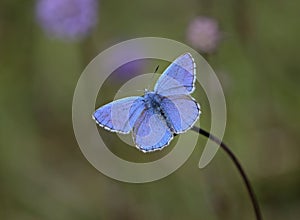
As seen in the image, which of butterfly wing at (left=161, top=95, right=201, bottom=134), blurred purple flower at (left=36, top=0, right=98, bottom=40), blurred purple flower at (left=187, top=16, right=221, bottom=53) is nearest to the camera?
butterfly wing at (left=161, top=95, right=201, bottom=134)

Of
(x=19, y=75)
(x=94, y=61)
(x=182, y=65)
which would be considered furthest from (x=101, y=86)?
(x=182, y=65)

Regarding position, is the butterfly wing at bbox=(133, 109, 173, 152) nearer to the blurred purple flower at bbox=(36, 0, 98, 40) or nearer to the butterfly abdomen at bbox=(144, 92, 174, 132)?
the butterfly abdomen at bbox=(144, 92, 174, 132)

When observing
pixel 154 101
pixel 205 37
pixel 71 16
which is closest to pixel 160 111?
pixel 154 101

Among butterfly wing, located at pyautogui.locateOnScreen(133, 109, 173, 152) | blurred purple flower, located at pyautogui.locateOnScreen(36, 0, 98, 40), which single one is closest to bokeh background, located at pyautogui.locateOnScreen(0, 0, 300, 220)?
blurred purple flower, located at pyautogui.locateOnScreen(36, 0, 98, 40)

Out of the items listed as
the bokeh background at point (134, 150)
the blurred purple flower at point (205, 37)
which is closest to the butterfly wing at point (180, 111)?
the blurred purple flower at point (205, 37)

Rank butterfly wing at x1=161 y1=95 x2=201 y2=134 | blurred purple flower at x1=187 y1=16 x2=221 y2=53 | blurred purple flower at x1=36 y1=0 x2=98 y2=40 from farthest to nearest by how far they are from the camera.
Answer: blurred purple flower at x1=36 y1=0 x2=98 y2=40
blurred purple flower at x1=187 y1=16 x2=221 y2=53
butterfly wing at x1=161 y1=95 x2=201 y2=134

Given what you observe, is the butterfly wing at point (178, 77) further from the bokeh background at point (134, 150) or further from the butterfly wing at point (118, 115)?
the bokeh background at point (134, 150)

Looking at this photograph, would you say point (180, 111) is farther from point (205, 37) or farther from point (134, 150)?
point (134, 150)

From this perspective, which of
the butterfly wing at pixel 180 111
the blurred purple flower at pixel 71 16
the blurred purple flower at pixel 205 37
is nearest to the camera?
the butterfly wing at pixel 180 111
